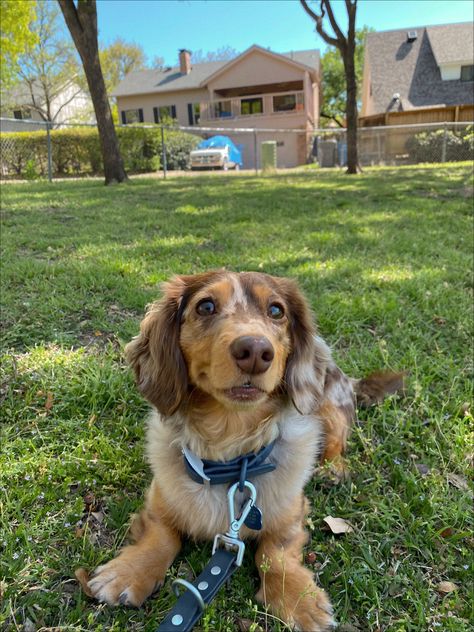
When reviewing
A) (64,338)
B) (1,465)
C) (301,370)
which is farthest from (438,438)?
(64,338)

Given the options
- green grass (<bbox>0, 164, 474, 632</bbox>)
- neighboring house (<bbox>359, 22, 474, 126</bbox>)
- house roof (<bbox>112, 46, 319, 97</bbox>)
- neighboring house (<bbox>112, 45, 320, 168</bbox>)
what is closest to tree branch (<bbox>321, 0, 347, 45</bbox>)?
green grass (<bbox>0, 164, 474, 632</bbox>)

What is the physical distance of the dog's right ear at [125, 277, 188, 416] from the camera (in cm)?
203

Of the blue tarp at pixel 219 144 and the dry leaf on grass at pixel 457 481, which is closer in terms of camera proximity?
the dry leaf on grass at pixel 457 481

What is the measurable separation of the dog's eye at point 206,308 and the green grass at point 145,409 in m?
0.94

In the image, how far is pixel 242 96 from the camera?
3828 centimetres

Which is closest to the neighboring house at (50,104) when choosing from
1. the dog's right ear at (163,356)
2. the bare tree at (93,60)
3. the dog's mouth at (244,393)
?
the bare tree at (93,60)

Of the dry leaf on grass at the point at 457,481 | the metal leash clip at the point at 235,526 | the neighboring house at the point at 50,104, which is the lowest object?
the dry leaf on grass at the point at 457,481

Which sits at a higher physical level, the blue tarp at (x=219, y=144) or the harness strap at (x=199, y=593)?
the blue tarp at (x=219, y=144)

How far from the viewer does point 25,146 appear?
61.1ft

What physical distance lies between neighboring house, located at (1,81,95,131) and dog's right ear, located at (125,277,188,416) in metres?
44.8

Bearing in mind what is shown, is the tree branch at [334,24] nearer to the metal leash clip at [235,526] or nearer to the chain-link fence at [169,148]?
the chain-link fence at [169,148]

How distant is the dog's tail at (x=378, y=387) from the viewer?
9.78 feet

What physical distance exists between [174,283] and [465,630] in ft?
5.76

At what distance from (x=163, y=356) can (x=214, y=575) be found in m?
0.87
